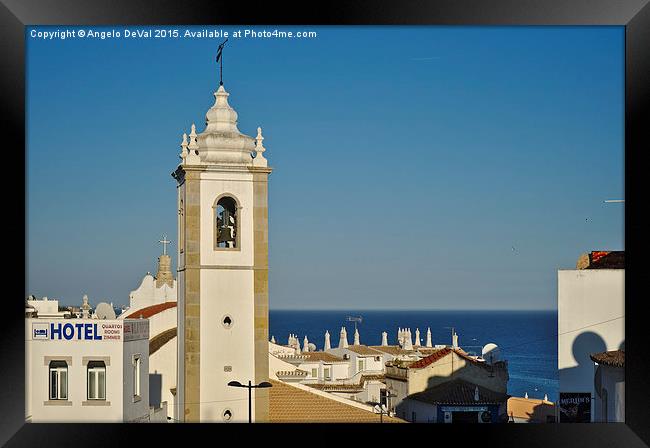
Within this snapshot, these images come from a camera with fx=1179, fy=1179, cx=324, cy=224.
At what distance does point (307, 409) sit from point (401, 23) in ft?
32.3

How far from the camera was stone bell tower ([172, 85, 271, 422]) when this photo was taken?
16891 millimetres

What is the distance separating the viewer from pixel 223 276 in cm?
1698

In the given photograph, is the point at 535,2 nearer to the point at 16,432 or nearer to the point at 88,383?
the point at 16,432

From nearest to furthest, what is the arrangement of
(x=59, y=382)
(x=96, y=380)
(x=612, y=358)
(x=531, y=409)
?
1. (x=612, y=358)
2. (x=59, y=382)
3. (x=96, y=380)
4. (x=531, y=409)

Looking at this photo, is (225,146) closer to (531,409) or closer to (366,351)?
(531,409)

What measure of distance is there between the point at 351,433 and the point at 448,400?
10.9m

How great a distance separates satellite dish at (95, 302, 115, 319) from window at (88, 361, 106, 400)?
279cm

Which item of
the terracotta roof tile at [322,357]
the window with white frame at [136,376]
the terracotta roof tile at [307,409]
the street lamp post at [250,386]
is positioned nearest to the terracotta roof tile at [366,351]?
the terracotta roof tile at [322,357]

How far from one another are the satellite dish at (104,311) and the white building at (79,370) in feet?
8.36

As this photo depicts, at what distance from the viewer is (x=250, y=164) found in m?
17.0

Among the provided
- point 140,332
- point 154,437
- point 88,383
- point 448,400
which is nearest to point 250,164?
point 140,332

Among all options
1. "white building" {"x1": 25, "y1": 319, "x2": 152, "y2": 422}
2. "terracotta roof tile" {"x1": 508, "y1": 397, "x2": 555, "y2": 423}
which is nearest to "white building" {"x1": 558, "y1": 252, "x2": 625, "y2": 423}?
"terracotta roof tile" {"x1": 508, "y1": 397, "x2": 555, "y2": 423}

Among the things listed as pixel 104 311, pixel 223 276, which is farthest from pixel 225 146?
pixel 104 311

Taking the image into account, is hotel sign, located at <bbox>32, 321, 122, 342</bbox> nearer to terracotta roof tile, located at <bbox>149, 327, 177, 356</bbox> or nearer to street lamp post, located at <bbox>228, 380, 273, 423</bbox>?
street lamp post, located at <bbox>228, 380, 273, 423</bbox>
